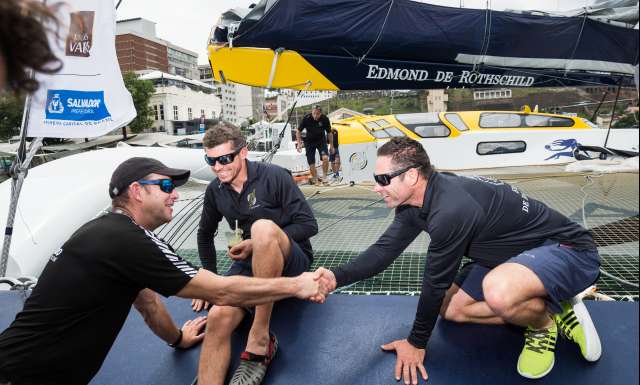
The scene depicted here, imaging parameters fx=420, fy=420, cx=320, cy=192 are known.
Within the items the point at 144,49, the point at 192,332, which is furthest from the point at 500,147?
the point at 144,49

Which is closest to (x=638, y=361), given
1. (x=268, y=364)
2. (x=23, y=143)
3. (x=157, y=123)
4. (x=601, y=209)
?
(x=268, y=364)

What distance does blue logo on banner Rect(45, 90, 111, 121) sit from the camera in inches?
103

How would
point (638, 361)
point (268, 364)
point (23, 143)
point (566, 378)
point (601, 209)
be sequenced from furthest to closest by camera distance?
point (601, 209) → point (23, 143) → point (268, 364) → point (566, 378) → point (638, 361)

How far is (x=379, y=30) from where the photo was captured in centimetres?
250

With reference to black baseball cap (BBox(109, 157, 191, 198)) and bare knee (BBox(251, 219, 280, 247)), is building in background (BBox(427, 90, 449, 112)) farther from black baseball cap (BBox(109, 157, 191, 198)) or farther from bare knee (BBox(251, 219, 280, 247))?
black baseball cap (BBox(109, 157, 191, 198))

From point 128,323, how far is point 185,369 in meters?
0.66

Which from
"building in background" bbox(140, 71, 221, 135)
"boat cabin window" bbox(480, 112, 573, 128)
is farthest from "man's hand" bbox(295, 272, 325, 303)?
"building in background" bbox(140, 71, 221, 135)

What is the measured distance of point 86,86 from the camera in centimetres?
272

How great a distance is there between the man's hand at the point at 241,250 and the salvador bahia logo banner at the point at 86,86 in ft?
4.36

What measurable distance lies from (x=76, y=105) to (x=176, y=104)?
5411 cm

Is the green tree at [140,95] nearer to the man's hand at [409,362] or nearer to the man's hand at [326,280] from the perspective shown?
the man's hand at [326,280]

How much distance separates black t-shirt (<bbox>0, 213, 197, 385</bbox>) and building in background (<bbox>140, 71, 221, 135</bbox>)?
45782 millimetres

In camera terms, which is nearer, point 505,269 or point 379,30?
point 505,269

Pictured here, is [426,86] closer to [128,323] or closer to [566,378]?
[566,378]
